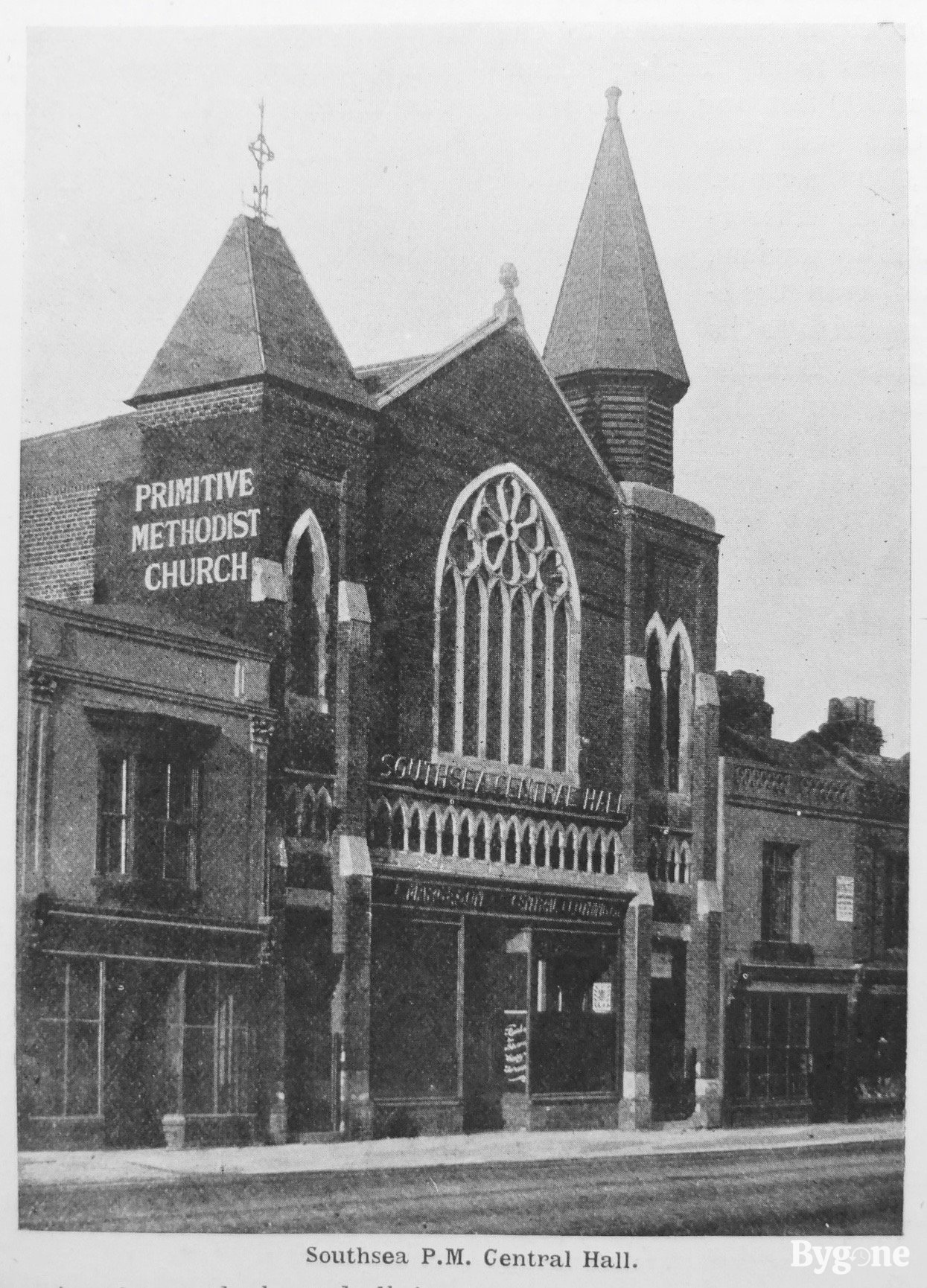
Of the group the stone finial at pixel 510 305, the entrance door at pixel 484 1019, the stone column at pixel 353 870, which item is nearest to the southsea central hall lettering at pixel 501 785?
the stone column at pixel 353 870

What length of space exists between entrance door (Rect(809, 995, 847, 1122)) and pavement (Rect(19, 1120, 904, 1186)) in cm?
91

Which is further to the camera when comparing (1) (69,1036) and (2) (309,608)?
(2) (309,608)

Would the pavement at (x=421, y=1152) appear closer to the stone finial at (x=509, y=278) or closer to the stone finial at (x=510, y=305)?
the stone finial at (x=509, y=278)

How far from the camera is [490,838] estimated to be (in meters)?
31.1

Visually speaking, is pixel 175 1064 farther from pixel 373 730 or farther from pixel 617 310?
pixel 617 310

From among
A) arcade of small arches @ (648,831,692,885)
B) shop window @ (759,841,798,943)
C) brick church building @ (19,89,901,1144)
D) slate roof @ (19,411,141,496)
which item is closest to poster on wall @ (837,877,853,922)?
shop window @ (759,841,798,943)

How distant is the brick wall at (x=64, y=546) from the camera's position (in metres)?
24.3

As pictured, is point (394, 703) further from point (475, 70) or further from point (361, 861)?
point (475, 70)

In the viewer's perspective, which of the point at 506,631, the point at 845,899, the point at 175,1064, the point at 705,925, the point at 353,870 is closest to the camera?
the point at 175,1064

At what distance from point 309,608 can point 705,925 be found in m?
9.80

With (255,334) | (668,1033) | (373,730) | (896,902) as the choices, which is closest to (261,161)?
(255,334)

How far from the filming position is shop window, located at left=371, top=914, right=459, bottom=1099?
2862 centimetres

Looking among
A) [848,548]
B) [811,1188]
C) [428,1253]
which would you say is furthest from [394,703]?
[428,1253]

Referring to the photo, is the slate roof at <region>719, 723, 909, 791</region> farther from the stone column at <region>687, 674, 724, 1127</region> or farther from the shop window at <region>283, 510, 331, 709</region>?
the shop window at <region>283, 510, 331, 709</region>
